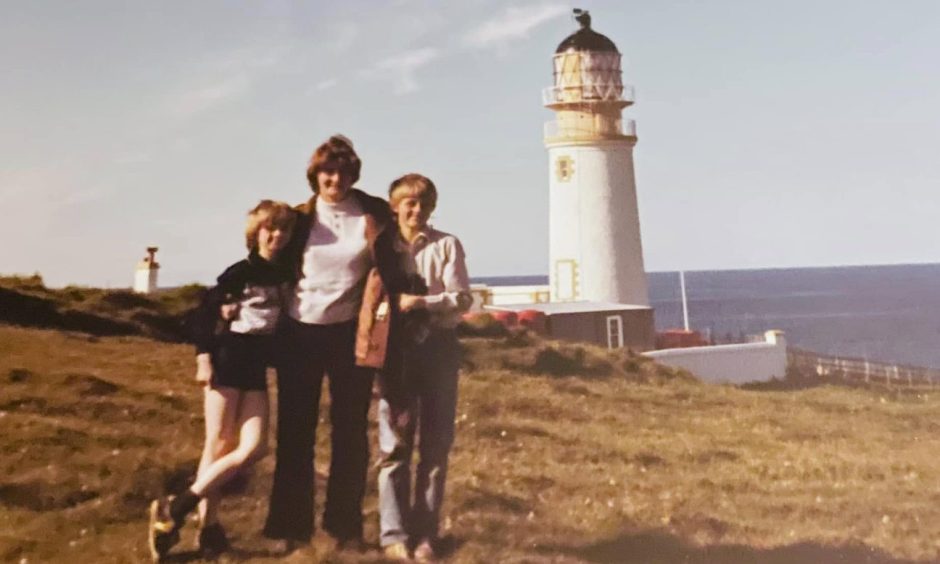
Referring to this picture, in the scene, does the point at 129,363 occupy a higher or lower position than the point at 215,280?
lower

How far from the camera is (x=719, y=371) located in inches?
136

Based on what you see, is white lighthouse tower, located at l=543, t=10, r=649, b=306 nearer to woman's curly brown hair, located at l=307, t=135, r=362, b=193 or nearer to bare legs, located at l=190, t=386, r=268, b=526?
woman's curly brown hair, located at l=307, t=135, r=362, b=193

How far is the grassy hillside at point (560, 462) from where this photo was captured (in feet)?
8.22

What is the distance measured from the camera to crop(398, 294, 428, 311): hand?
2510 millimetres

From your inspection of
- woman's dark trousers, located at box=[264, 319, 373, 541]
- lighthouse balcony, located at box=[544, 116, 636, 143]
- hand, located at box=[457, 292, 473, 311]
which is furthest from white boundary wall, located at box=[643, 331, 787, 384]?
woman's dark trousers, located at box=[264, 319, 373, 541]

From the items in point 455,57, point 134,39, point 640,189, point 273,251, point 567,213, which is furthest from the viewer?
point 567,213

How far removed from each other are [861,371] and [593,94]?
1456mm

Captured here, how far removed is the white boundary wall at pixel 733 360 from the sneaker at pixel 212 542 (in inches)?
61.6

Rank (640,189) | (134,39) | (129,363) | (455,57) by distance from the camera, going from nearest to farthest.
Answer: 1. (129,363)
2. (134,39)
3. (455,57)
4. (640,189)

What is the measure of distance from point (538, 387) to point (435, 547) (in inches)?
27.1

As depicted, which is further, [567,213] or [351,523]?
[567,213]

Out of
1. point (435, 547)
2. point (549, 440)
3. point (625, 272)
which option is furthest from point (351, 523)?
point (625, 272)

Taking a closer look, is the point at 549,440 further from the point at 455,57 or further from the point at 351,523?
the point at 455,57

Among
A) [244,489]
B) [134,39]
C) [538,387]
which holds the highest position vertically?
[134,39]
